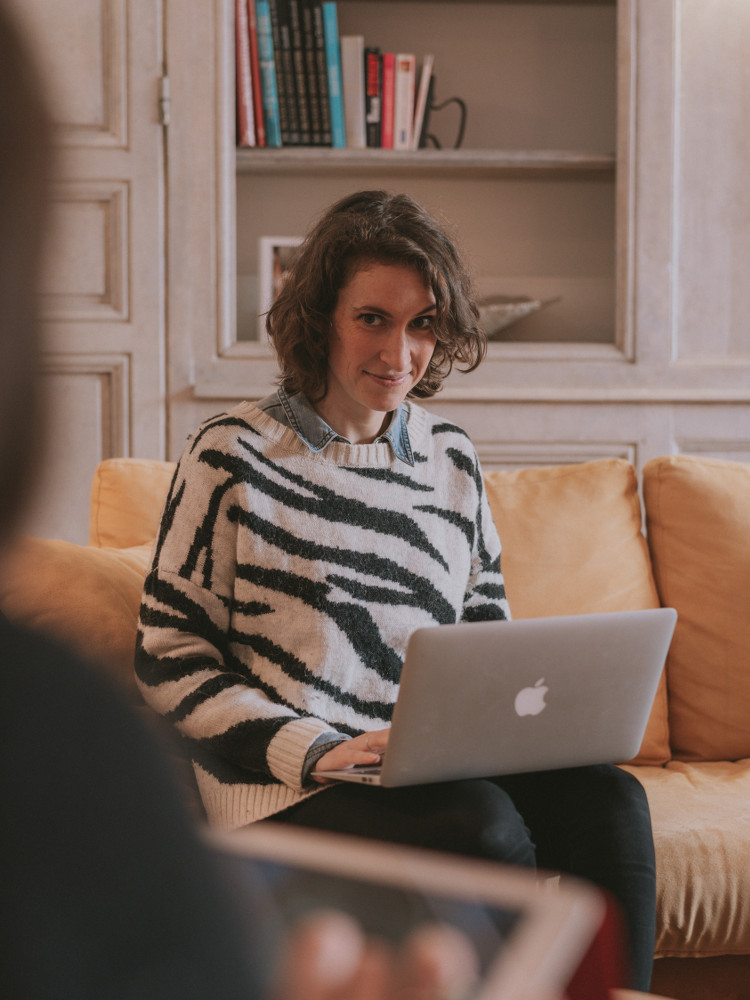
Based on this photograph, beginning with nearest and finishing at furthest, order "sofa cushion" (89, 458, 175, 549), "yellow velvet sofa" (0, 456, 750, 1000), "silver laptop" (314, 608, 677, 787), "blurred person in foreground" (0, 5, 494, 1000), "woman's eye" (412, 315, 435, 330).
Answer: "blurred person in foreground" (0, 5, 494, 1000) < "silver laptop" (314, 608, 677, 787) < "woman's eye" (412, 315, 435, 330) < "yellow velvet sofa" (0, 456, 750, 1000) < "sofa cushion" (89, 458, 175, 549)

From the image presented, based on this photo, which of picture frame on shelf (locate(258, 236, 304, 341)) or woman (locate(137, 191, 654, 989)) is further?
picture frame on shelf (locate(258, 236, 304, 341))

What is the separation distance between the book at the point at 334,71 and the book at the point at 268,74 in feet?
0.44

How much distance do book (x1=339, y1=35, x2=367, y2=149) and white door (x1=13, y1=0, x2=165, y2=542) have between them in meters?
0.44

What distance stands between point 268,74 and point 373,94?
264 millimetres

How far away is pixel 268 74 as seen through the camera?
2.36 m

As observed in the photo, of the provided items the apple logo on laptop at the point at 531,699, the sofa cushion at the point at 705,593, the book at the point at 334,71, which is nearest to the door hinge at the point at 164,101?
the book at the point at 334,71

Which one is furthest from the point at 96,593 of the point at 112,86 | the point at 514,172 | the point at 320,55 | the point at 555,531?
the point at 514,172

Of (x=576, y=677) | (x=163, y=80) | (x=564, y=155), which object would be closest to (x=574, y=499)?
(x=576, y=677)

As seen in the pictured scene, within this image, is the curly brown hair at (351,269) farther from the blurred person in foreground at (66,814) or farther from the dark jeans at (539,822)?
the blurred person in foreground at (66,814)

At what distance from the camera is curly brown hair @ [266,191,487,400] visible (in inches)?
53.8

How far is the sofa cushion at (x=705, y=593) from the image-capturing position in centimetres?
170

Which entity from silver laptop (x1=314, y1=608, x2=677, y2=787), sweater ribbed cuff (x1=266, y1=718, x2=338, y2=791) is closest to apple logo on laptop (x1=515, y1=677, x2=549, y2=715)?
silver laptop (x1=314, y1=608, x2=677, y2=787)

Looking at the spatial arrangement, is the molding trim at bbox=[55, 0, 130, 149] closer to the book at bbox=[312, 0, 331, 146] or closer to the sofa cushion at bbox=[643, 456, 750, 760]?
the book at bbox=[312, 0, 331, 146]

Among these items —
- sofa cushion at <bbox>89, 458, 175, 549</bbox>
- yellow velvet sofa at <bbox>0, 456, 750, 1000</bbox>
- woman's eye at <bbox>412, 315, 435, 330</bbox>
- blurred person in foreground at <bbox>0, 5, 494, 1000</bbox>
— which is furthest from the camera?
sofa cushion at <bbox>89, 458, 175, 549</bbox>
